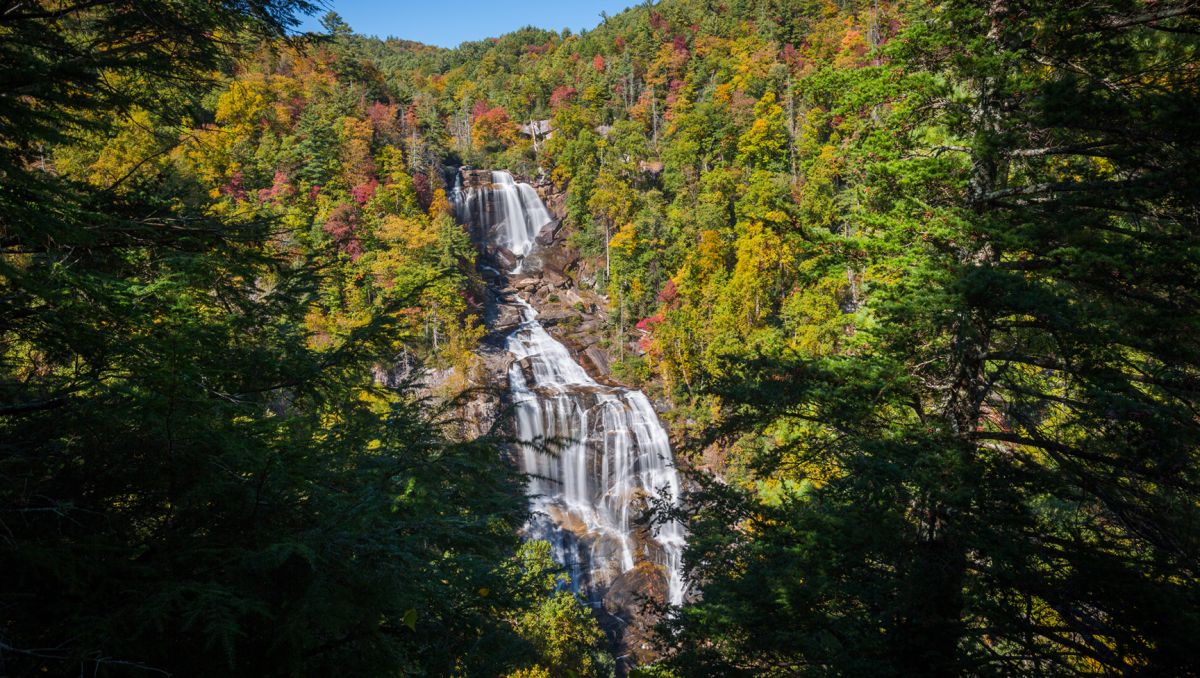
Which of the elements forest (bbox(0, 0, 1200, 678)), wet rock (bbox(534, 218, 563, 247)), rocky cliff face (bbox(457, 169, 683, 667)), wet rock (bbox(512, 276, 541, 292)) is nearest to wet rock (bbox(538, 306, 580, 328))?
rocky cliff face (bbox(457, 169, 683, 667))

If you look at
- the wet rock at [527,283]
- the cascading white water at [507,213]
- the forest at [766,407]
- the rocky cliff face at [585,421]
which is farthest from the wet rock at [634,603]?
the cascading white water at [507,213]

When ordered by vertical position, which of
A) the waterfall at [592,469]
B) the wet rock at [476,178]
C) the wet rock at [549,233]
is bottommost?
the waterfall at [592,469]

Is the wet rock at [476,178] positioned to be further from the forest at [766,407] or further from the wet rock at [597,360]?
the forest at [766,407]

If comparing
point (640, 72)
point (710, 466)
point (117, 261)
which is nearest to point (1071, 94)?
point (117, 261)

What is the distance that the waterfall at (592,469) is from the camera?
754 inches

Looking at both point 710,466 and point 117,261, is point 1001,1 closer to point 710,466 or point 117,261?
point 117,261

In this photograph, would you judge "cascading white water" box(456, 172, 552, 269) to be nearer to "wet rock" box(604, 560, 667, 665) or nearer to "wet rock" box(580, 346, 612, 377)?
"wet rock" box(580, 346, 612, 377)

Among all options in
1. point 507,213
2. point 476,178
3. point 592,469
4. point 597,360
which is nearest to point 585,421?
point 592,469

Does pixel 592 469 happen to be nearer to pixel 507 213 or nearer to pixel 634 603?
pixel 634 603

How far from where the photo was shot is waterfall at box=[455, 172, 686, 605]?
19.2 metres

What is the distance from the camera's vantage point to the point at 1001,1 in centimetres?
Answer: 419

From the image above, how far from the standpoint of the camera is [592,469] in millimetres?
21672

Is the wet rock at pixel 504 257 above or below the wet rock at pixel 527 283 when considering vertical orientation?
above

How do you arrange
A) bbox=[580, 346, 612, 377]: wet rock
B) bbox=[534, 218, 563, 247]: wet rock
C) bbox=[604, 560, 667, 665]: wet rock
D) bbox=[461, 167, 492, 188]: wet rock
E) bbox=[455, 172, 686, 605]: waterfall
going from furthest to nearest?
1. bbox=[461, 167, 492, 188]: wet rock
2. bbox=[534, 218, 563, 247]: wet rock
3. bbox=[580, 346, 612, 377]: wet rock
4. bbox=[455, 172, 686, 605]: waterfall
5. bbox=[604, 560, 667, 665]: wet rock
